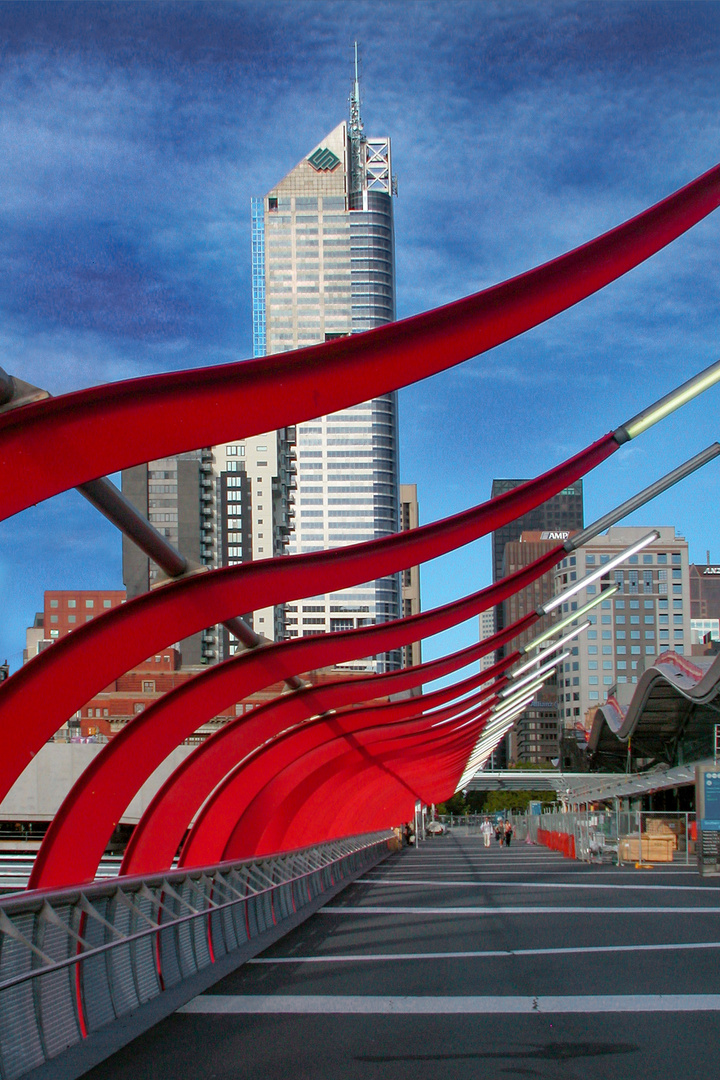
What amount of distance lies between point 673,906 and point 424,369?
12.4m

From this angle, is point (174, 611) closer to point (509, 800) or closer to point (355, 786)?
point (355, 786)

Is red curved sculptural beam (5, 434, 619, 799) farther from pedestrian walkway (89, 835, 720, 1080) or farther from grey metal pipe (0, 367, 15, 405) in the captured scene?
grey metal pipe (0, 367, 15, 405)

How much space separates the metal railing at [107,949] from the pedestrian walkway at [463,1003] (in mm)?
391

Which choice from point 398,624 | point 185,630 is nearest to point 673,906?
point 398,624

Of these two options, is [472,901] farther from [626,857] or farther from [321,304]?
[321,304]

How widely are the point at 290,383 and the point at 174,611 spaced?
3.40m

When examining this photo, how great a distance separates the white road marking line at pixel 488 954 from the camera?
11932 millimetres

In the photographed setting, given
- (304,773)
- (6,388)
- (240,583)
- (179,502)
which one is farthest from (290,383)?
(179,502)

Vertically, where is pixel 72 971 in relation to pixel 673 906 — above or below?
above

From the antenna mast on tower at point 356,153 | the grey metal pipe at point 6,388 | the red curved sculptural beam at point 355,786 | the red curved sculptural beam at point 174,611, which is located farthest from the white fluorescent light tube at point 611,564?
the antenna mast on tower at point 356,153

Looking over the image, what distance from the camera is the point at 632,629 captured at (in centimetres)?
14262

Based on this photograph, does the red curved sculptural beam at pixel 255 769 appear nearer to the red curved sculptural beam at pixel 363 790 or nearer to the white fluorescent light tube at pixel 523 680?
the red curved sculptural beam at pixel 363 790

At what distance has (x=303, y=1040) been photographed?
307 inches

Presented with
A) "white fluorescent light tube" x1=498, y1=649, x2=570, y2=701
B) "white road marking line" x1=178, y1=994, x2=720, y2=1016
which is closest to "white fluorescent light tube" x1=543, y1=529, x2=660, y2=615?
"white fluorescent light tube" x1=498, y1=649, x2=570, y2=701
